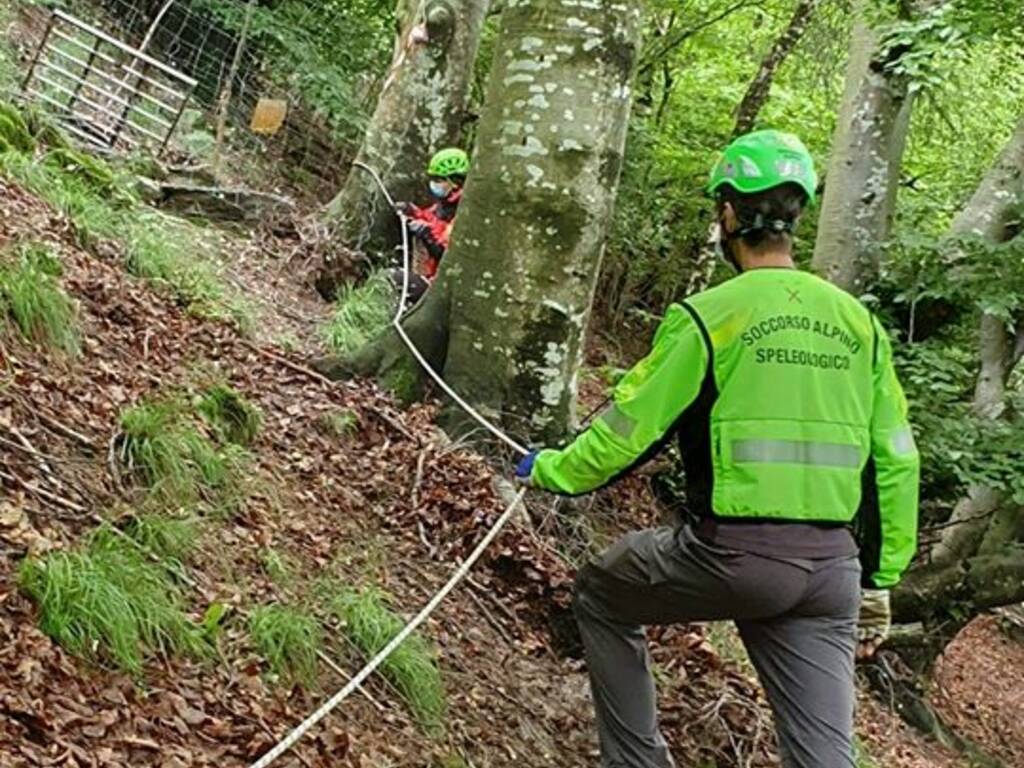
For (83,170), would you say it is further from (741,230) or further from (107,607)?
(741,230)

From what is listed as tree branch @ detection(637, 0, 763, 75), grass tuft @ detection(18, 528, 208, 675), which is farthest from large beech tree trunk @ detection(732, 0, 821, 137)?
grass tuft @ detection(18, 528, 208, 675)

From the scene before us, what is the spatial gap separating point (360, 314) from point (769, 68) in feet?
24.2

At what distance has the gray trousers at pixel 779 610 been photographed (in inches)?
130

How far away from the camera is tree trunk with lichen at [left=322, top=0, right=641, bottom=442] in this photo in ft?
19.5

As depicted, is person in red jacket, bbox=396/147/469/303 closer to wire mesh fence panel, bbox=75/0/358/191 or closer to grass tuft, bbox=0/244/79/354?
wire mesh fence panel, bbox=75/0/358/191

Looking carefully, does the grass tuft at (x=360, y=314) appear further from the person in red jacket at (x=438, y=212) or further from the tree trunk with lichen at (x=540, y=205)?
the tree trunk with lichen at (x=540, y=205)

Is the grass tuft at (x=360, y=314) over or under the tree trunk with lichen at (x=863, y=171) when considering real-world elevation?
under

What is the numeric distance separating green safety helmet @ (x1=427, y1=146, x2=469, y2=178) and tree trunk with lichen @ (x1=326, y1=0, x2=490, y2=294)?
81 centimetres

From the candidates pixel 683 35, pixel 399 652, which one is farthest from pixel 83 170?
pixel 683 35

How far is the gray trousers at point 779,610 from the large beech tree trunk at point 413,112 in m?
7.02

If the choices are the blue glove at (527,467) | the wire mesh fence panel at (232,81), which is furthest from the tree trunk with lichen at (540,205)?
the wire mesh fence panel at (232,81)

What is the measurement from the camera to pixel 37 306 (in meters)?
5.07

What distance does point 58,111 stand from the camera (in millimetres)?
10852

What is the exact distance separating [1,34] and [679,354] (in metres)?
10.8
